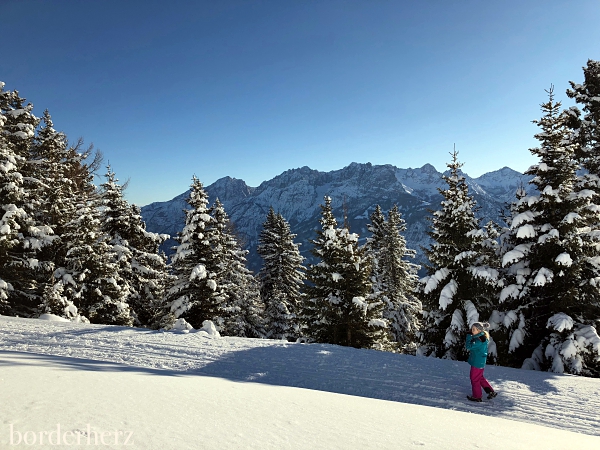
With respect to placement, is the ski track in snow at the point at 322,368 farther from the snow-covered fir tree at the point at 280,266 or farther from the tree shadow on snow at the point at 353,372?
the snow-covered fir tree at the point at 280,266

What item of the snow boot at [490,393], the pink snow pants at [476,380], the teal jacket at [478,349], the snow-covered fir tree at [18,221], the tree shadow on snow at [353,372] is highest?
the snow-covered fir tree at [18,221]

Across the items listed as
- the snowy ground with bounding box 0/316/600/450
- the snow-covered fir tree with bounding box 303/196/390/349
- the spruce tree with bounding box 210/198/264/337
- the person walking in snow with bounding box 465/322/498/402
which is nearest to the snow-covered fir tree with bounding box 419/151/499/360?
Answer: the snow-covered fir tree with bounding box 303/196/390/349

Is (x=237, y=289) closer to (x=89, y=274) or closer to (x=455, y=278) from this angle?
(x=89, y=274)

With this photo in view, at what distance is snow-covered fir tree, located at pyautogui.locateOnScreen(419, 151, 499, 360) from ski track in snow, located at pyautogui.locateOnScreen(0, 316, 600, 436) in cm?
511

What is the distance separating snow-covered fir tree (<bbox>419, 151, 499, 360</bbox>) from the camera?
13875mm

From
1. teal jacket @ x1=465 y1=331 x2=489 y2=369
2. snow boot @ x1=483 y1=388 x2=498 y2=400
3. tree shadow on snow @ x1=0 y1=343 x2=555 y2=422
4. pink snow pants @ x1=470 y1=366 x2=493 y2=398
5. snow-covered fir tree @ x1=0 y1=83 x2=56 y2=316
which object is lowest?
tree shadow on snow @ x1=0 y1=343 x2=555 y2=422

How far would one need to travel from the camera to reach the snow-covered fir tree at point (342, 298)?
15.9 m

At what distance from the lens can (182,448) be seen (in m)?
2.57

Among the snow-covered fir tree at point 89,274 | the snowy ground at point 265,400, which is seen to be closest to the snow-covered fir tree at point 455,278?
the snowy ground at point 265,400

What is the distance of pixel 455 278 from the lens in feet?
48.8

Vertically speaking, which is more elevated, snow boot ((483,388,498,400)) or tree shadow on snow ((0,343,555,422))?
snow boot ((483,388,498,400))

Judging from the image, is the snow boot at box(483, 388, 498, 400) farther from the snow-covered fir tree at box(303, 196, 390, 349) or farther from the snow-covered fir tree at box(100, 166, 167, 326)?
the snow-covered fir tree at box(100, 166, 167, 326)

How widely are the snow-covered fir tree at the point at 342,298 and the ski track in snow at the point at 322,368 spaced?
6.10m

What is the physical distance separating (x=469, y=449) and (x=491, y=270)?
11.7 meters
